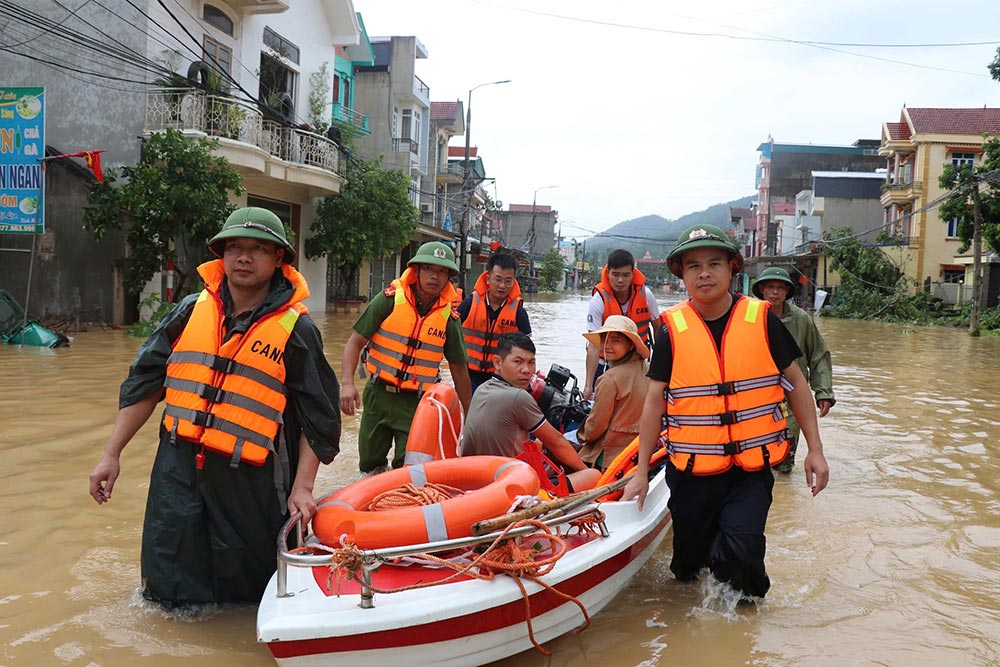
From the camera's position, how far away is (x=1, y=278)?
605 inches

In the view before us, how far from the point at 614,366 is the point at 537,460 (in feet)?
2.90

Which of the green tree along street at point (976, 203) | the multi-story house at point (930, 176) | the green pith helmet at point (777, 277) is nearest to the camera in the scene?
the green pith helmet at point (777, 277)

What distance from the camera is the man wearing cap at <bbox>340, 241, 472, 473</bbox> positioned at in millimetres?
5328

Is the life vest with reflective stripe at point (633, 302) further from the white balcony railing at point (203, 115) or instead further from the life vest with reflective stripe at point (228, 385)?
the white balcony railing at point (203, 115)

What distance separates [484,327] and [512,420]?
2110 millimetres

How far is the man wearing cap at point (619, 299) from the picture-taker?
6.68 meters

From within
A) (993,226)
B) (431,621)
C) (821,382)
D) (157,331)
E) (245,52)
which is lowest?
(431,621)

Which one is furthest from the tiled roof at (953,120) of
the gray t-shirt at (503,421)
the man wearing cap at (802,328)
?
the gray t-shirt at (503,421)

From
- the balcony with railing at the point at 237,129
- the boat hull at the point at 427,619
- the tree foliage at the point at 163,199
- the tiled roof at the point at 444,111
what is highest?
the tiled roof at the point at 444,111

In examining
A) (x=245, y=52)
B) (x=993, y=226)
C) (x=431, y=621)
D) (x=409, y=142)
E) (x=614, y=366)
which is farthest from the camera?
(x=409, y=142)

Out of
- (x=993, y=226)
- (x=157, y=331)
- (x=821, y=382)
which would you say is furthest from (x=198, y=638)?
(x=993, y=226)

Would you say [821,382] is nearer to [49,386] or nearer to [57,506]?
[57,506]

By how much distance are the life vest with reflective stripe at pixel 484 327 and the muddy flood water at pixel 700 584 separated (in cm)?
142

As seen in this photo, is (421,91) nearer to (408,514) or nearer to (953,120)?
(953,120)
